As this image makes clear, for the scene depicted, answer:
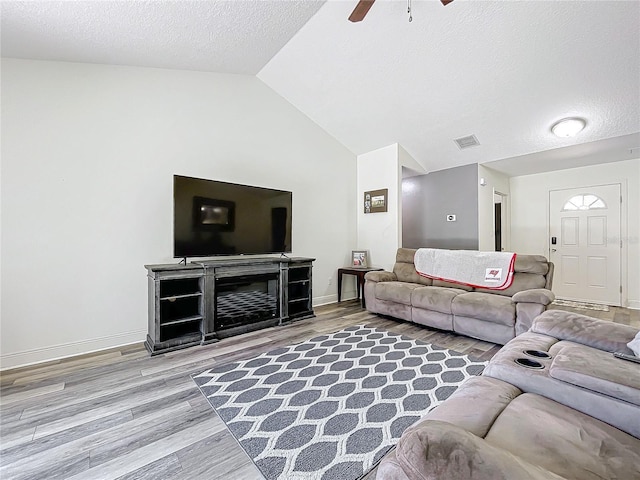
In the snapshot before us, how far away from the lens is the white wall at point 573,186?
430 cm

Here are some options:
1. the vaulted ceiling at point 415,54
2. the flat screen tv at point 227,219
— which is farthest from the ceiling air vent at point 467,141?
the flat screen tv at point 227,219

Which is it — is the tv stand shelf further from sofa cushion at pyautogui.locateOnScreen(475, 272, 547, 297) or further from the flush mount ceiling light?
the flush mount ceiling light

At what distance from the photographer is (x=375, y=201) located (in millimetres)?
4926

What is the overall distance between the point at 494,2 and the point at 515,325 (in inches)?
115

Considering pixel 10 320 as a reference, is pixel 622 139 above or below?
above

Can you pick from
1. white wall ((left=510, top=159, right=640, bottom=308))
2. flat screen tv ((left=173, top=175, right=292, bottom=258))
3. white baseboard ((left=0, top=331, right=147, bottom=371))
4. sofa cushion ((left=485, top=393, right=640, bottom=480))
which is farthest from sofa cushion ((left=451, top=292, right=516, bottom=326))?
white baseboard ((left=0, top=331, right=147, bottom=371))

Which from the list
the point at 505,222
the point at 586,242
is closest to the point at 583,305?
the point at 586,242

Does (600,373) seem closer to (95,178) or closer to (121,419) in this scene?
(121,419)

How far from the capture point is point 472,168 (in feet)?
15.4

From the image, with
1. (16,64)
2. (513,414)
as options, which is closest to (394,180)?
(513,414)

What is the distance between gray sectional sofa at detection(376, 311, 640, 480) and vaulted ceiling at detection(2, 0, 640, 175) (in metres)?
2.65

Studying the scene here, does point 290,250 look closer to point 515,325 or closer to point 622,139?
point 515,325

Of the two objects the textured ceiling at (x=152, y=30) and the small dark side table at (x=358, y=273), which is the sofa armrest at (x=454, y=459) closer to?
the textured ceiling at (x=152, y=30)

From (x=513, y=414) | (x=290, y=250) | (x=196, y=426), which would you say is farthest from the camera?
(x=290, y=250)
